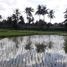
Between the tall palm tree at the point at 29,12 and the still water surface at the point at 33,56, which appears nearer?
the still water surface at the point at 33,56

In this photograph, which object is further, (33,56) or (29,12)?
(29,12)

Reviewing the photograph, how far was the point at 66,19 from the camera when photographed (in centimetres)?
8188

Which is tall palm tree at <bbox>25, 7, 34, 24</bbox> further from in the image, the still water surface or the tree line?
the still water surface

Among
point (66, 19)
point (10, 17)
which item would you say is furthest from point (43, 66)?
point (10, 17)

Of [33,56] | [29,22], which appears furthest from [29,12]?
[33,56]

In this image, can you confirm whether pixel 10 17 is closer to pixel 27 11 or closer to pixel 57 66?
pixel 27 11

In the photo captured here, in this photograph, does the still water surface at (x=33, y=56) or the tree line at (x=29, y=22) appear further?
the tree line at (x=29, y=22)

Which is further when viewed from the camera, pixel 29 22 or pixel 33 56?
pixel 29 22

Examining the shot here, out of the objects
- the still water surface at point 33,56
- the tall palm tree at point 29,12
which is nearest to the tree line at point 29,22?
the tall palm tree at point 29,12

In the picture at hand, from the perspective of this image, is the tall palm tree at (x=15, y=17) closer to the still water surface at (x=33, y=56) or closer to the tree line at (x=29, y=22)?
the tree line at (x=29, y=22)

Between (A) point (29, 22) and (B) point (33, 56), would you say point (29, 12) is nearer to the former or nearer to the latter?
(A) point (29, 22)

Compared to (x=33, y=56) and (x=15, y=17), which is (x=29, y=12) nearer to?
(x=15, y=17)

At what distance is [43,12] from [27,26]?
999 centimetres

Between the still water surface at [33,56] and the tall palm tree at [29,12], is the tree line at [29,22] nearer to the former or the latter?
the tall palm tree at [29,12]
